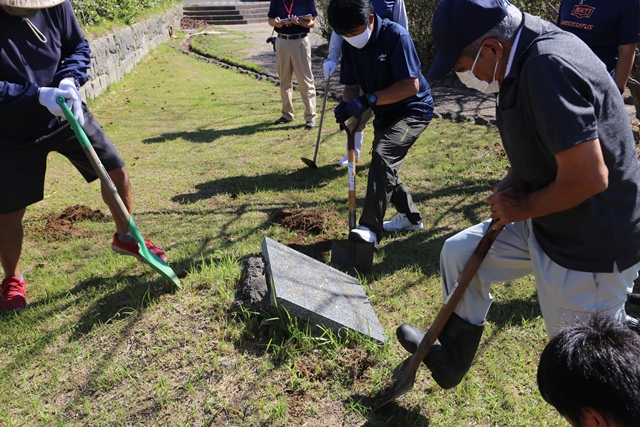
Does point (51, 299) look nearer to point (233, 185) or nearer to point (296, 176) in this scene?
point (233, 185)

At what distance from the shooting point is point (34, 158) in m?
3.50

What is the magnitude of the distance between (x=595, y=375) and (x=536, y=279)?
86 centimetres

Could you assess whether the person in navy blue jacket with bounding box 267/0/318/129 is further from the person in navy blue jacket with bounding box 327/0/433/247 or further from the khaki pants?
the person in navy blue jacket with bounding box 327/0/433/247

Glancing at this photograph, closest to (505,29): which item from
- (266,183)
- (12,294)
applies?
(12,294)

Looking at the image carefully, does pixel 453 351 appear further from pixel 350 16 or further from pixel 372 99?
pixel 350 16

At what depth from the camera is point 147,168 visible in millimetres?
6445

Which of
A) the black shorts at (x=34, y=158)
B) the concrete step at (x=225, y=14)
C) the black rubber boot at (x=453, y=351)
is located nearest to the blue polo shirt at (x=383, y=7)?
the black shorts at (x=34, y=158)

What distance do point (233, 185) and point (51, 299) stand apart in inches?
97.9

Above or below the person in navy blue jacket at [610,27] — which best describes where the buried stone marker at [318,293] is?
below

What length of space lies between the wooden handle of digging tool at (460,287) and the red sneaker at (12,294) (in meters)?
2.54

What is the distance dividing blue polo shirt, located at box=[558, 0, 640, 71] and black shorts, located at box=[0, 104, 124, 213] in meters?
3.32

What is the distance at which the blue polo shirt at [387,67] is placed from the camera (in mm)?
4172

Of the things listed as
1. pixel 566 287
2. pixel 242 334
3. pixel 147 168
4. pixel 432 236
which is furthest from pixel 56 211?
pixel 566 287

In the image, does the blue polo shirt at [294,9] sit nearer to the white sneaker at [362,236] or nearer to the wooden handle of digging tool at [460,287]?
the white sneaker at [362,236]
